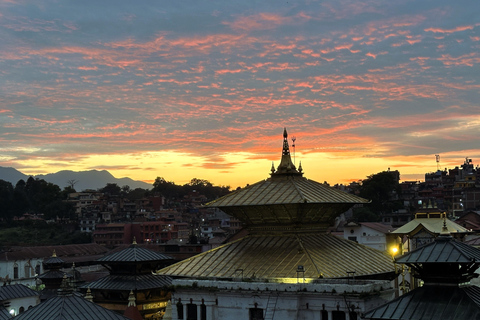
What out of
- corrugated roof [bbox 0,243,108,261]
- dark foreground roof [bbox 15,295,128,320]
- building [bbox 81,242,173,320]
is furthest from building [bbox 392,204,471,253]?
corrugated roof [bbox 0,243,108,261]

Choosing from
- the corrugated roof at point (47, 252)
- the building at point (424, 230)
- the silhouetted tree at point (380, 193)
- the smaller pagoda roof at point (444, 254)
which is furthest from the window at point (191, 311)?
the silhouetted tree at point (380, 193)

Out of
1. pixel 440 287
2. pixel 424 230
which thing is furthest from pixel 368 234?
pixel 440 287

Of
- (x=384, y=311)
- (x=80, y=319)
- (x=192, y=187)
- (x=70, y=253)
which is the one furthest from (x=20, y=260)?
(x=192, y=187)

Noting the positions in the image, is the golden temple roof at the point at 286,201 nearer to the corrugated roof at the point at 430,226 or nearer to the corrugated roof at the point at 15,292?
the corrugated roof at the point at 430,226

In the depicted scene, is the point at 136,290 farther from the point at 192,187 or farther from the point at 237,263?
the point at 192,187

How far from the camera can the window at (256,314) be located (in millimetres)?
20514

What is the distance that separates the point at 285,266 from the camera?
2150 cm

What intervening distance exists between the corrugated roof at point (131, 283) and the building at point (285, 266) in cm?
1178

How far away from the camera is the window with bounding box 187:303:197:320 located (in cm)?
2191

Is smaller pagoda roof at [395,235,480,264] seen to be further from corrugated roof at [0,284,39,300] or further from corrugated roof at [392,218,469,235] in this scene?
corrugated roof at [0,284,39,300]

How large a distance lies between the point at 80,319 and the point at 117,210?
425 feet

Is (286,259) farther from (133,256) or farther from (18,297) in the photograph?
(18,297)

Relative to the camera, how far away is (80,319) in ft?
72.3

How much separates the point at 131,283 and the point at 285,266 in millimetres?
15819
